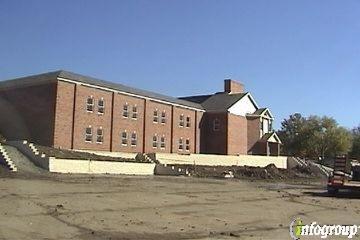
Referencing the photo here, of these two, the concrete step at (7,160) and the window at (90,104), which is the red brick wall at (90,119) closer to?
the window at (90,104)

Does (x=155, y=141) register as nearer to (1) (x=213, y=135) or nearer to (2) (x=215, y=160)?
(2) (x=215, y=160)

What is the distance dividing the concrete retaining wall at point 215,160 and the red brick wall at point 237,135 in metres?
4.30

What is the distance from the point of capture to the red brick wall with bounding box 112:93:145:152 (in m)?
51.6

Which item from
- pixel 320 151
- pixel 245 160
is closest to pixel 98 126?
pixel 245 160

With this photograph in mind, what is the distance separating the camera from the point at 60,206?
647 inches

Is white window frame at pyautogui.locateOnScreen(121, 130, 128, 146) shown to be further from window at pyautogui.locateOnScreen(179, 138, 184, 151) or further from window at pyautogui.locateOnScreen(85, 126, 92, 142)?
window at pyautogui.locateOnScreen(179, 138, 184, 151)

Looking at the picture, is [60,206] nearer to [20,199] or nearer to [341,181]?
[20,199]

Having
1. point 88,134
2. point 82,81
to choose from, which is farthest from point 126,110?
point 82,81

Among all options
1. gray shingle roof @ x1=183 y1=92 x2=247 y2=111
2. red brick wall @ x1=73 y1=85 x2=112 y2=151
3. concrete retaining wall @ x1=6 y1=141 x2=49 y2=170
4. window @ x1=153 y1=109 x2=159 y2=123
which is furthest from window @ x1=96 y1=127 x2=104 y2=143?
gray shingle roof @ x1=183 y1=92 x2=247 y2=111

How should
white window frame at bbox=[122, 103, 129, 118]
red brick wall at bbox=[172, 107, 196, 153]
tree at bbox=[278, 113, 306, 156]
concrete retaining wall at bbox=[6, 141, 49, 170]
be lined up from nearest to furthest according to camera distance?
concrete retaining wall at bbox=[6, 141, 49, 170]
white window frame at bbox=[122, 103, 129, 118]
red brick wall at bbox=[172, 107, 196, 153]
tree at bbox=[278, 113, 306, 156]

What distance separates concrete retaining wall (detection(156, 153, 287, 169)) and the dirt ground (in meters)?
25.9

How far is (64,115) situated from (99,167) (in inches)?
378

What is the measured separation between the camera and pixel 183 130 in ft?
206

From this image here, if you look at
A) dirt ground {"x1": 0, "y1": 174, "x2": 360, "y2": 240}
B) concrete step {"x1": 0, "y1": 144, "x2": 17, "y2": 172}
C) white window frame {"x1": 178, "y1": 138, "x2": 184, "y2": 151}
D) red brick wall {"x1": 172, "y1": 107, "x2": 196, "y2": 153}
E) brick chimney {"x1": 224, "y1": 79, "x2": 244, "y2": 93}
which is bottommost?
dirt ground {"x1": 0, "y1": 174, "x2": 360, "y2": 240}
